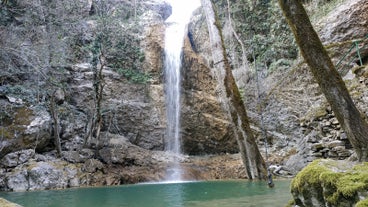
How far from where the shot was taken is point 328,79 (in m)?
2.91

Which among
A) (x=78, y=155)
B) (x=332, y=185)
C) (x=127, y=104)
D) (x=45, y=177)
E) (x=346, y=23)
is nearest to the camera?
(x=332, y=185)

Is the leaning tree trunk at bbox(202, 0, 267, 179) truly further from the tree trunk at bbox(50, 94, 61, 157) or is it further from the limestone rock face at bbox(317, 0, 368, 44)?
the tree trunk at bbox(50, 94, 61, 157)

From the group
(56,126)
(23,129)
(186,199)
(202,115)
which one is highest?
(202,115)

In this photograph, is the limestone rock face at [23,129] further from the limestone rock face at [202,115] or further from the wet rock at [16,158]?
the limestone rock face at [202,115]

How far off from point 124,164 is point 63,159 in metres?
2.47

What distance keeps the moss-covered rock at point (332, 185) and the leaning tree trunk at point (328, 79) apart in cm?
37

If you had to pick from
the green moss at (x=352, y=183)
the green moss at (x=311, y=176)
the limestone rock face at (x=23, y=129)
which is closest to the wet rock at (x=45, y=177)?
the limestone rock face at (x=23, y=129)

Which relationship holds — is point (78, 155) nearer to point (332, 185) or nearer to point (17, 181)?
point (17, 181)

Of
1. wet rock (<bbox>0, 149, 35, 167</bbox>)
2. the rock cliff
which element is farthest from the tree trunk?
wet rock (<bbox>0, 149, 35, 167</bbox>)

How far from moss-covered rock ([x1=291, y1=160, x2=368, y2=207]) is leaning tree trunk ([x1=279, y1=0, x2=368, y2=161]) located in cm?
37

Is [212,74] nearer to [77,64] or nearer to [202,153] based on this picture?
[202,153]

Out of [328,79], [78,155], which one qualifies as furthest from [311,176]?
[78,155]

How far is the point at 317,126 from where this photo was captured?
745cm

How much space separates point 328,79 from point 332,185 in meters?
1.10
